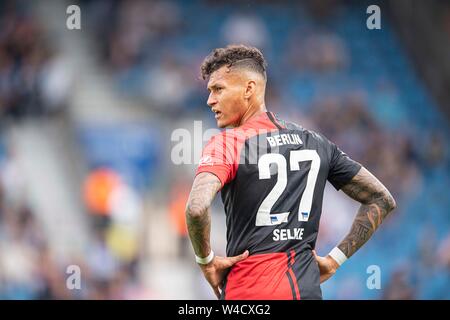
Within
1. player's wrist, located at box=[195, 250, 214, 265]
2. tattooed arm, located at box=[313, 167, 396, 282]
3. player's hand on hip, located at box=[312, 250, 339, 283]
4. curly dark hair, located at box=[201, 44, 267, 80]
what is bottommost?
player's hand on hip, located at box=[312, 250, 339, 283]

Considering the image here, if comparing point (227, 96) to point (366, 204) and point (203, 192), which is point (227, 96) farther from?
point (366, 204)

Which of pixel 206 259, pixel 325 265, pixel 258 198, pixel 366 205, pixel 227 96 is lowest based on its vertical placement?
pixel 325 265

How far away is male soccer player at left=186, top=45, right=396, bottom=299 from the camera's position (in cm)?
421

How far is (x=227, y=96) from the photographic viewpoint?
458 centimetres

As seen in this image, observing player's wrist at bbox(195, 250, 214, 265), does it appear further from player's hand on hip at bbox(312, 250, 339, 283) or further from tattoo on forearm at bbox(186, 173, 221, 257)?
player's hand on hip at bbox(312, 250, 339, 283)

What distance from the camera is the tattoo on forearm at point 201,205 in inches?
160

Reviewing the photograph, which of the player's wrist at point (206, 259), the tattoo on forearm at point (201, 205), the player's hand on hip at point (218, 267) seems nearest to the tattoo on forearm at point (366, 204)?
the player's hand on hip at point (218, 267)

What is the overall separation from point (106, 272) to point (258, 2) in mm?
5406

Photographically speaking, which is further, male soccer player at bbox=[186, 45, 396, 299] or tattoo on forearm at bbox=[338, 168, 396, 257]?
tattoo on forearm at bbox=[338, 168, 396, 257]

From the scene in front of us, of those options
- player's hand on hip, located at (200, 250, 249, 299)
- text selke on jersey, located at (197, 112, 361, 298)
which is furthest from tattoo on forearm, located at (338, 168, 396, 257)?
player's hand on hip, located at (200, 250, 249, 299)

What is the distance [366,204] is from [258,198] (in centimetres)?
90

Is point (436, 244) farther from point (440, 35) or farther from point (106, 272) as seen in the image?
point (106, 272)

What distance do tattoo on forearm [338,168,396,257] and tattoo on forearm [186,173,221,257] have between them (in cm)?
105

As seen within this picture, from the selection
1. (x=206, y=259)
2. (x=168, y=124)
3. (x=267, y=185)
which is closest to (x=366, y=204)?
(x=267, y=185)
